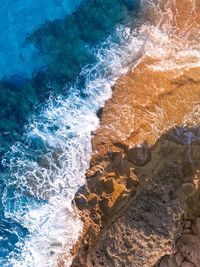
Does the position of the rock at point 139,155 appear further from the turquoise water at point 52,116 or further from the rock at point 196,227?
the rock at point 196,227

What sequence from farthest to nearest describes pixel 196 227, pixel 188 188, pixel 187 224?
pixel 188 188
pixel 187 224
pixel 196 227

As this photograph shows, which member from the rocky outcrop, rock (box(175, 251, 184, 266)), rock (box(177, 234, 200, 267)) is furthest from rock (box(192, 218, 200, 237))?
rock (box(175, 251, 184, 266))

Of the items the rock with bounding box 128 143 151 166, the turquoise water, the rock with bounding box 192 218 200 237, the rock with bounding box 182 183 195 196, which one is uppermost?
the turquoise water

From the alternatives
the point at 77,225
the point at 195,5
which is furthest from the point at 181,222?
the point at 195,5

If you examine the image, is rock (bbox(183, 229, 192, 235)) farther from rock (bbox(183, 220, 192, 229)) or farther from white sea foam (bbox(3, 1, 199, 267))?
white sea foam (bbox(3, 1, 199, 267))

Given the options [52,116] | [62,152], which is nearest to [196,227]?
[62,152]

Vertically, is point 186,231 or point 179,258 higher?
point 186,231

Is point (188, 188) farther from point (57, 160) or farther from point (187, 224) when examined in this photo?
point (57, 160)
